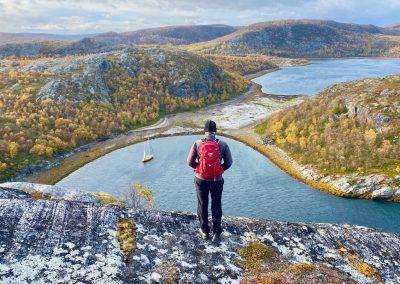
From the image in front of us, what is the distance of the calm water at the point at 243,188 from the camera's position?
4956 cm

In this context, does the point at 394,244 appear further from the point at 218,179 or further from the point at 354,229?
the point at 218,179

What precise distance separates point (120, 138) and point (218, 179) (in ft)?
260

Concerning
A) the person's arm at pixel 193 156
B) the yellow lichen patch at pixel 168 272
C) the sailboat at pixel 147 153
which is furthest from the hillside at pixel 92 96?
the yellow lichen patch at pixel 168 272

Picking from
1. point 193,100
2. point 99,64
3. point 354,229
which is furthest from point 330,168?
point 99,64

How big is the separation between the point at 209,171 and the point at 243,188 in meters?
45.8

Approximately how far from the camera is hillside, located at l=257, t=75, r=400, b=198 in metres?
60.0

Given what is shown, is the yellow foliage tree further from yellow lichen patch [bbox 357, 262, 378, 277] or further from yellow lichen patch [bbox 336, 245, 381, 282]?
yellow lichen patch [bbox 357, 262, 378, 277]

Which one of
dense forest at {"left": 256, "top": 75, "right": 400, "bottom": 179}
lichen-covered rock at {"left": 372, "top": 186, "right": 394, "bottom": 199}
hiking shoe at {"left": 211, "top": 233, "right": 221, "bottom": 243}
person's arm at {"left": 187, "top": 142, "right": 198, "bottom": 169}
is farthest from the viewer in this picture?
dense forest at {"left": 256, "top": 75, "right": 400, "bottom": 179}

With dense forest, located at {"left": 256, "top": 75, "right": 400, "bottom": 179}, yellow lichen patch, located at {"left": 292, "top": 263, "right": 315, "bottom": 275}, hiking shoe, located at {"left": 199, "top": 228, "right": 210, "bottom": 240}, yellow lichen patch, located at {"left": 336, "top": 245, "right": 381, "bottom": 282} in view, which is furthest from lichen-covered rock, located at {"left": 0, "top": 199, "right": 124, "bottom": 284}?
dense forest, located at {"left": 256, "top": 75, "right": 400, "bottom": 179}

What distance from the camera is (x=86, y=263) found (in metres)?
11.1

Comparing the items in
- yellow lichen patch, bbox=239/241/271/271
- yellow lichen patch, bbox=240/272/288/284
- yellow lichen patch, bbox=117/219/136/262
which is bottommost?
yellow lichen patch, bbox=240/272/288/284

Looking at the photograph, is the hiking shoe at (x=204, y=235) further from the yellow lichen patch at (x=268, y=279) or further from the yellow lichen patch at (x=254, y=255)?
the yellow lichen patch at (x=268, y=279)

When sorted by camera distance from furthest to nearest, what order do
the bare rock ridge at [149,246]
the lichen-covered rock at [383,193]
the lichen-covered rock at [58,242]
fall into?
the lichen-covered rock at [383,193], the bare rock ridge at [149,246], the lichen-covered rock at [58,242]

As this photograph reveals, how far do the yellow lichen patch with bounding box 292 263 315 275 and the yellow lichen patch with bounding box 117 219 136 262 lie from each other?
5346 millimetres
